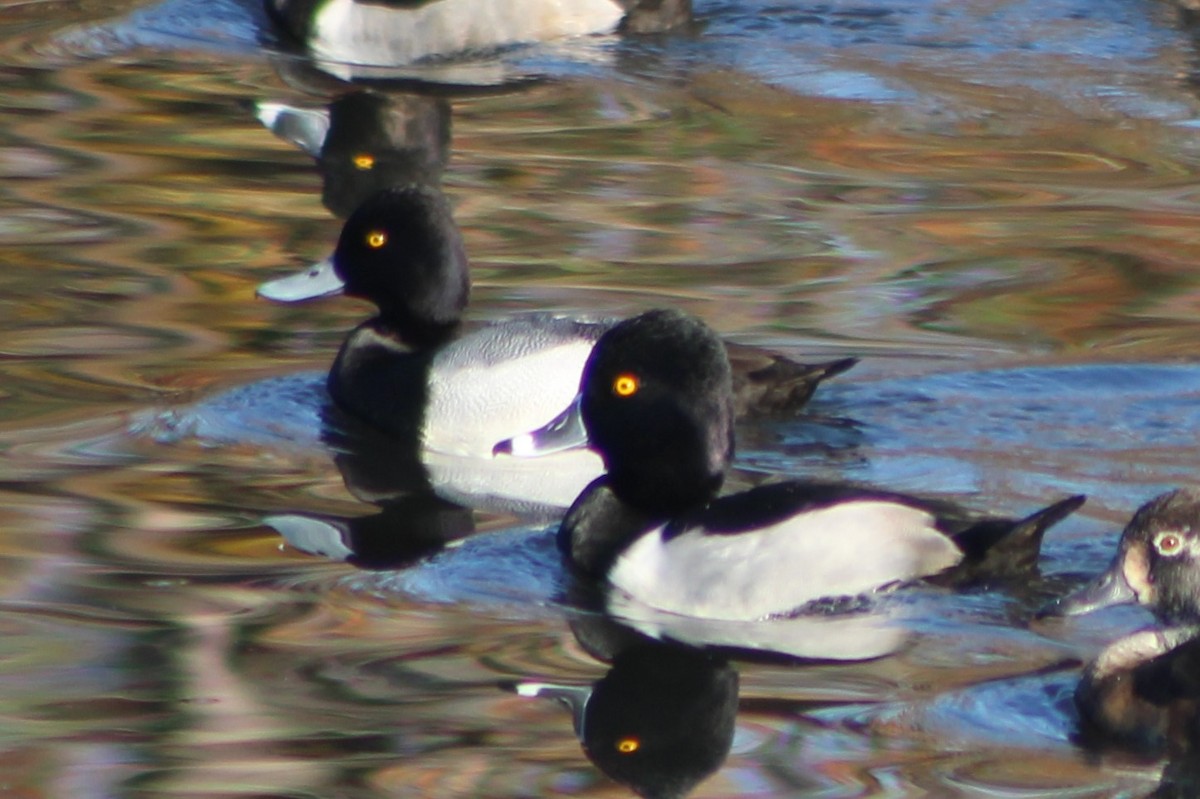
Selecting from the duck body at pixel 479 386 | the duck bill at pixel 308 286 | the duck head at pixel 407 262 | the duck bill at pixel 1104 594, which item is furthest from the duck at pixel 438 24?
the duck bill at pixel 1104 594

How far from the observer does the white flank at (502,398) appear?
814cm

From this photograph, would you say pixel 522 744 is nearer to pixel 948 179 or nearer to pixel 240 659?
pixel 240 659

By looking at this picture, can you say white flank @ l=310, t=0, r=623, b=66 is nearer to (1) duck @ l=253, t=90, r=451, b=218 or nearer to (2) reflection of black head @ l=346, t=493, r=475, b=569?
(1) duck @ l=253, t=90, r=451, b=218

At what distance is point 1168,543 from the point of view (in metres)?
5.80

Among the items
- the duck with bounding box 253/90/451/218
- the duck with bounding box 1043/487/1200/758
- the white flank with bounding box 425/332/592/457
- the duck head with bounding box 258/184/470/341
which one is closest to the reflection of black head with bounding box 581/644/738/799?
the duck with bounding box 1043/487/1200/758

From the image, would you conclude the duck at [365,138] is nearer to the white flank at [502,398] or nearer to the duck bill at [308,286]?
the duck bill at [308,286]

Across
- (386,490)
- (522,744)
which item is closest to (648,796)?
(522,744)

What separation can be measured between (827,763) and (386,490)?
269 centimetres

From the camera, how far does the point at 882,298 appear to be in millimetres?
9141

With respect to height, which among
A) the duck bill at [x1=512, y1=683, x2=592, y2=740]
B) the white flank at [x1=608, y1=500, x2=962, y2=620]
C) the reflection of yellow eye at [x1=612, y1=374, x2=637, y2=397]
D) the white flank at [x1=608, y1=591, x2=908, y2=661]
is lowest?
the white flank at [x1=608, y1=591, x2=908, y2=661]

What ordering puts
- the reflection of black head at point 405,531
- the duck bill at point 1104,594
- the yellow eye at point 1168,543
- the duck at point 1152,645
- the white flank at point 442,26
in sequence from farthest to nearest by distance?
the white flank at point 442,26 → the reflection of black head at point 405,531 → the duck bill at point 1104,594 → the yellow eye at point 1168,543 → the duck at point 1152,645

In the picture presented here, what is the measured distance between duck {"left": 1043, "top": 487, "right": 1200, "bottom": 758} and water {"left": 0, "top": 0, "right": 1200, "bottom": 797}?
12 centimetres

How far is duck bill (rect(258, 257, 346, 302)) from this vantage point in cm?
870

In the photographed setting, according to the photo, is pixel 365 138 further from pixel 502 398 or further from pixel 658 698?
pixel 658 698
